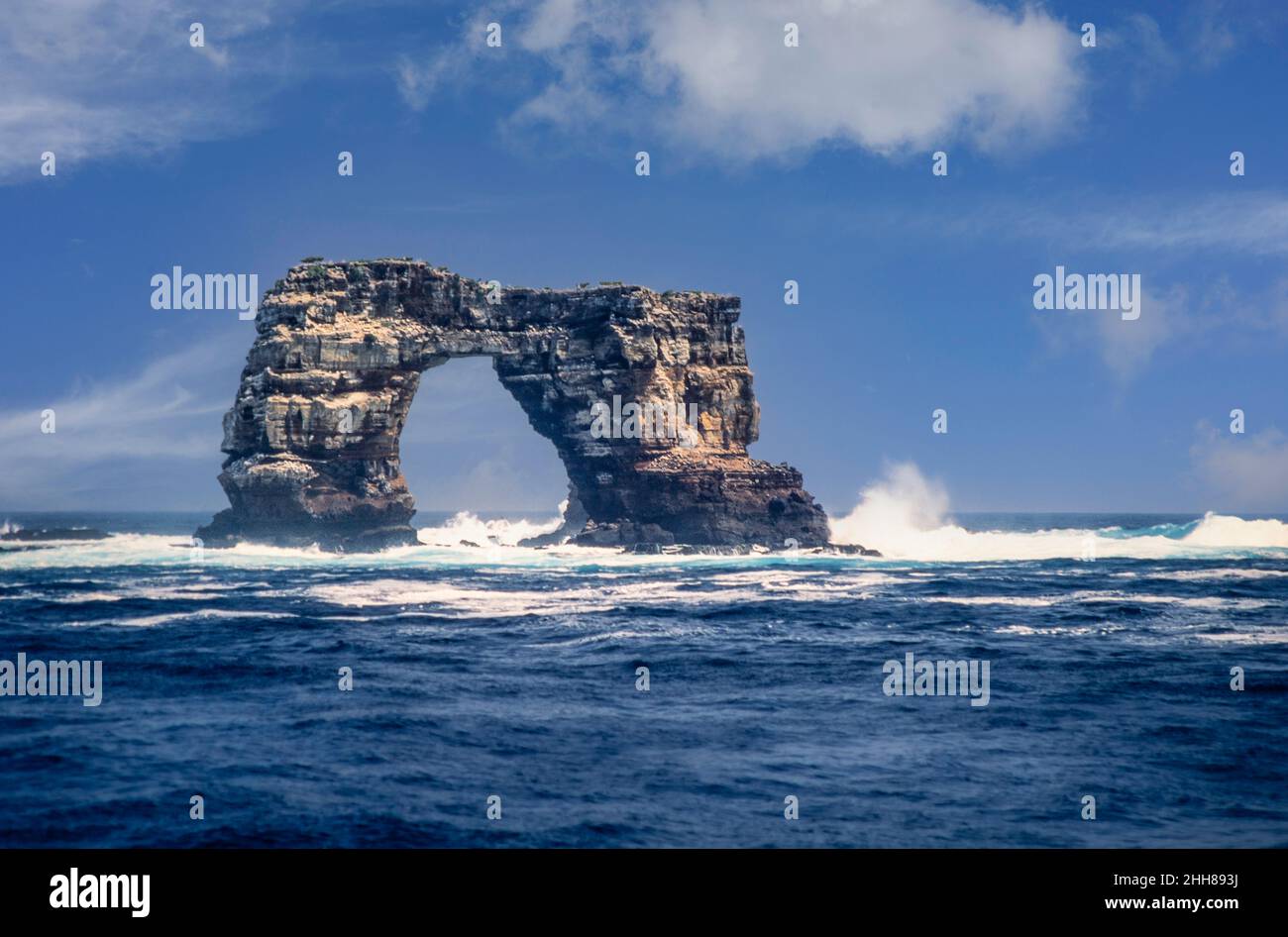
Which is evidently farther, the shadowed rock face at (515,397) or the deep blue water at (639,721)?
the shadowed rock face at (515,397)

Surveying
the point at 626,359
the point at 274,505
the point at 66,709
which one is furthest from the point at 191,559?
the point at 66,709

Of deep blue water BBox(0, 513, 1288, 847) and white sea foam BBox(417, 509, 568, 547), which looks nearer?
deep blue water BBox(0, 513, 1288, 847)

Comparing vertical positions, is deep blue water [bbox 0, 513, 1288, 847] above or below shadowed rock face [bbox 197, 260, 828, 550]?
below

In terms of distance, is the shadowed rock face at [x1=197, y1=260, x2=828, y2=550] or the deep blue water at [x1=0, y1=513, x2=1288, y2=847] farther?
the shadowed rock face at [x1=197, y1=260, x2=828, y2=550]

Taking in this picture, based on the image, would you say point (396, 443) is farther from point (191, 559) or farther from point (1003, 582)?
point (1003, 582)
